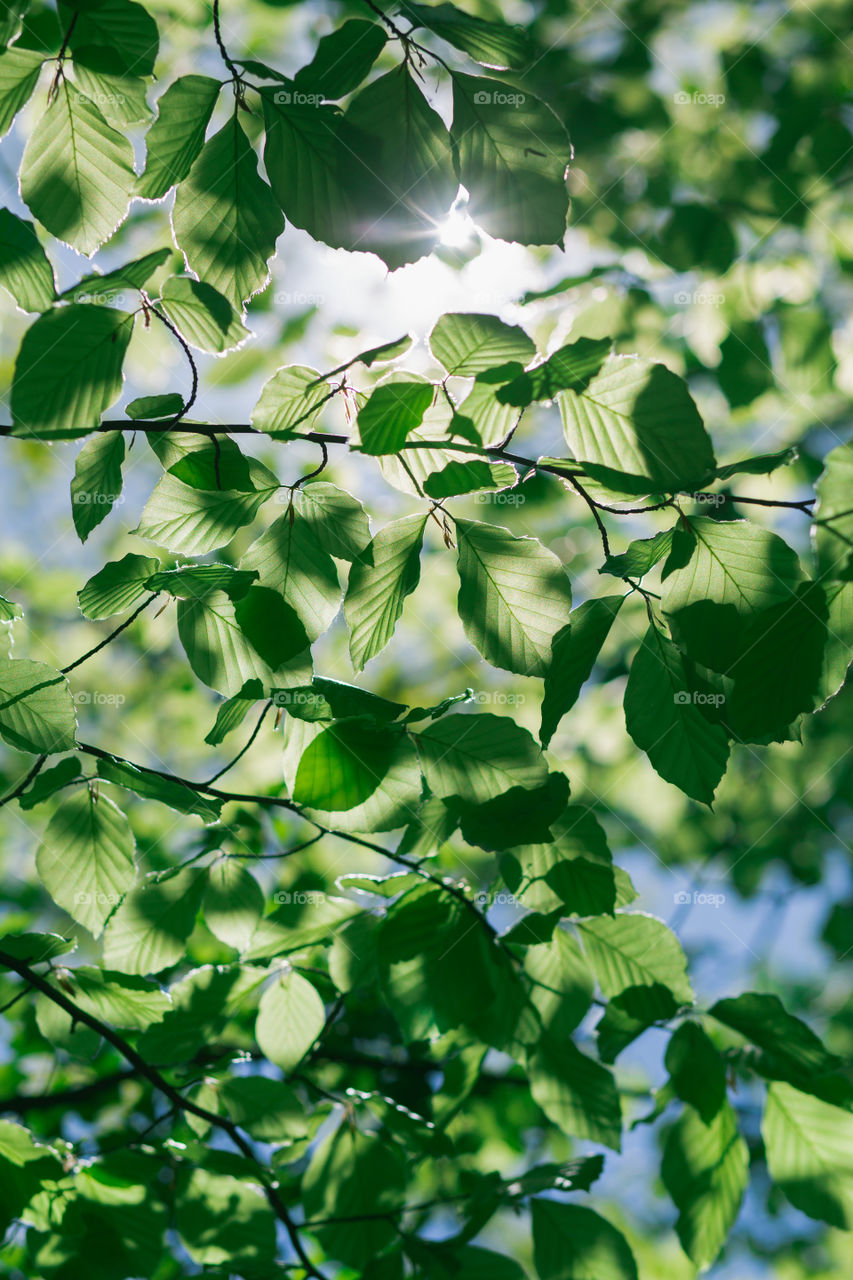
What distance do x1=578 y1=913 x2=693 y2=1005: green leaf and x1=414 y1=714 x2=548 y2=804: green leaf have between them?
0.83 ft

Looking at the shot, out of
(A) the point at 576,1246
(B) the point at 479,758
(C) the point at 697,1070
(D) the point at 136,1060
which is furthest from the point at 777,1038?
(D) the point at 136,1060

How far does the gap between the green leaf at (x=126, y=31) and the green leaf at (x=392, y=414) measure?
1.29 ft

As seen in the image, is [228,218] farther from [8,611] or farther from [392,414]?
[8,611]

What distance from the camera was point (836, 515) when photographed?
518mm

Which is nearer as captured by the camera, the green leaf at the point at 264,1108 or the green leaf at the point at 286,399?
the green leaf at the point at 286,399

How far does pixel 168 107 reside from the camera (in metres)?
0.68

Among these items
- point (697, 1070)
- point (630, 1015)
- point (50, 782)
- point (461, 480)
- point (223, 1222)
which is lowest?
point (223, 1222)

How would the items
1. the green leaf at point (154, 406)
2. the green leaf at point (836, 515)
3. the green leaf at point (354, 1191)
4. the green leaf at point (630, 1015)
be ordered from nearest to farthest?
the green leaf at point (836, 515) → the green leaf at point (154, 406) → the green leaf at point (630, 1015) → the green leaf at point (354, 1191)

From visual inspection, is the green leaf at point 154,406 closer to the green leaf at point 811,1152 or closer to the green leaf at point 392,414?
the green leaf at point 392,414

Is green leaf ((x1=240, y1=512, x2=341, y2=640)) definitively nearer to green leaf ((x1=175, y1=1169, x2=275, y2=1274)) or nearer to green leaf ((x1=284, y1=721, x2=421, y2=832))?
green leaf ((x1=284, y1=721, x2=421, y2=832))

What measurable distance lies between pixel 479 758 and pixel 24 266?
1.86 ft

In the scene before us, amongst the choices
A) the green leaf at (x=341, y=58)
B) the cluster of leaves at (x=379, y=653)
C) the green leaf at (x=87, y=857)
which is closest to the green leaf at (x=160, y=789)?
the cluster of leaves at (x=379, y=653)

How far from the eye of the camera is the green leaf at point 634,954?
86 cm

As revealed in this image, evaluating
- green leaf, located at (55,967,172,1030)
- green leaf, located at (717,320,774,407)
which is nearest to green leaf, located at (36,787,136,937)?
green leaf, located at (55,967,172,1030)
